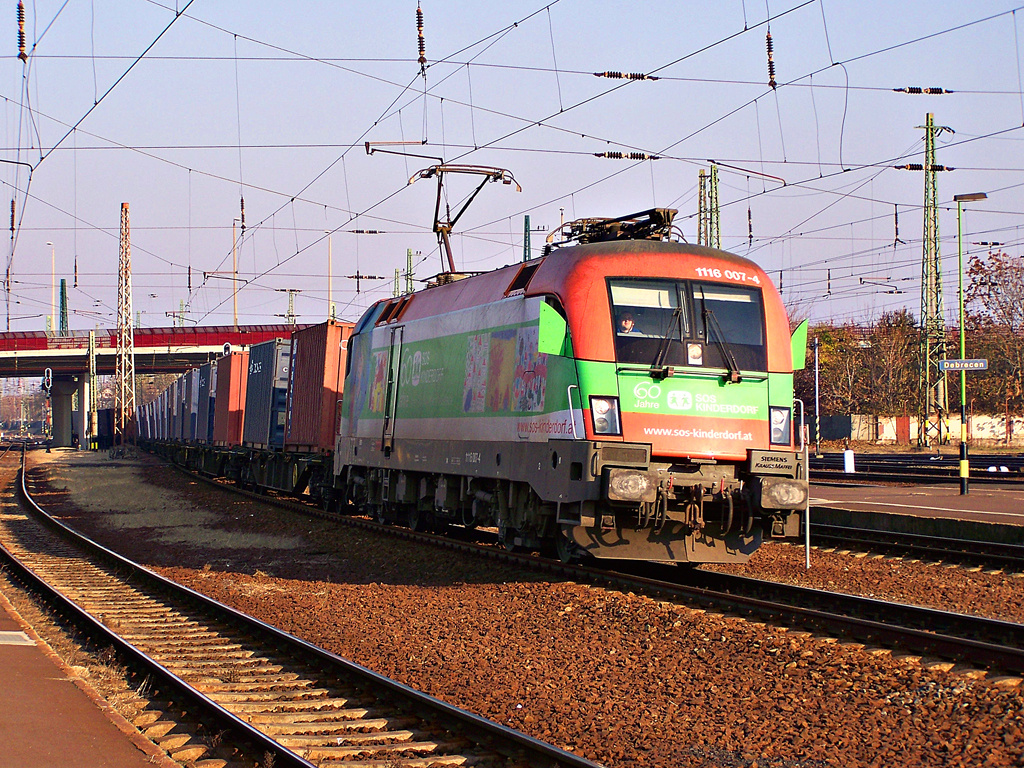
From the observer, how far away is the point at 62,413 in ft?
287

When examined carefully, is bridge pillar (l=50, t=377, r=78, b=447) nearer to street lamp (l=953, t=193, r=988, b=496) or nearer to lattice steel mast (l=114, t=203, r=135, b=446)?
lattice steel mast (l=114, t=203, r=135, b=446)

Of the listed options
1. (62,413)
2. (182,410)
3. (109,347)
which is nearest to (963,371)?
(182,410)

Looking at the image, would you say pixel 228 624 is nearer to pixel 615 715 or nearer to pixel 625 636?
pixel 625 636

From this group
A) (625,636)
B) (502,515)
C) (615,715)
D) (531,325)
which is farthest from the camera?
(502,515)

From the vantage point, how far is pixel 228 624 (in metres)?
10.2

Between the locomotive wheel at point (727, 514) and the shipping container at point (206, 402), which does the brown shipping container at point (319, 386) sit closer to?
the shipping container at point (206, 402)

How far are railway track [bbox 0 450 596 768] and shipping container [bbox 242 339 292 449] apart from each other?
14258mm

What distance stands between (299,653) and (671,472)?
427 cm

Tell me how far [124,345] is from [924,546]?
42.8 m

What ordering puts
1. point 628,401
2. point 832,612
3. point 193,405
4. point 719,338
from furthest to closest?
point 193,405 → point 719,338 → point 628,401 → point 832,612

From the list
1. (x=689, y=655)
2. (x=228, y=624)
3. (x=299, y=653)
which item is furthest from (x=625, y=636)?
(x=228, y=624)

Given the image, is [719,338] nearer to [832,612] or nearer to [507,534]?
[832,612]

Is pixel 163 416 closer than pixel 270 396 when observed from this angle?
No

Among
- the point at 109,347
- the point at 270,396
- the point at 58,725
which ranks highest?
the point at 109,347
